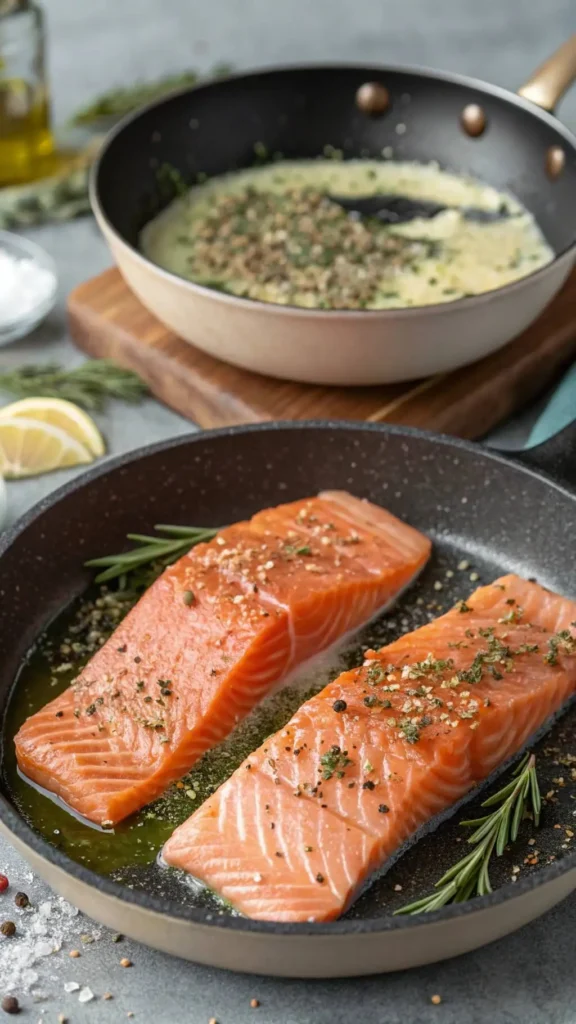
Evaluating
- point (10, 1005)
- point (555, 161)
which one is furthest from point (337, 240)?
point (10, 1005)

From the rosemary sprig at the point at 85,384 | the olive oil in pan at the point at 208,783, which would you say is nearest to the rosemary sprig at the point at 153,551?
the olive oil in pan at the point at 208,783

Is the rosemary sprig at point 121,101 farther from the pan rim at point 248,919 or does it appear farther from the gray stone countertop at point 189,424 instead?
the pan rim at point 248,919

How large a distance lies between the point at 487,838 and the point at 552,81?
7.69 feet

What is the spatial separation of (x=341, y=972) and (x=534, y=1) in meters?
4.91

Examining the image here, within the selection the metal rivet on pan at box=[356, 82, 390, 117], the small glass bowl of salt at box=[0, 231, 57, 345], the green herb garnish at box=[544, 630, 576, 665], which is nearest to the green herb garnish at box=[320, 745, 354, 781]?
the green herb garnish at box=[544, 630, 576, 665]

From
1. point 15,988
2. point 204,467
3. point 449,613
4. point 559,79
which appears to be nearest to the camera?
point 15,988

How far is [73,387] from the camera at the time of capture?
3.60 meters

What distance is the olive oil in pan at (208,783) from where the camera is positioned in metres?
2.20

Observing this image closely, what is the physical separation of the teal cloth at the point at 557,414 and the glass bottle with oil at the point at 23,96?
219cm

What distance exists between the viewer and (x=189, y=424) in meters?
3.55

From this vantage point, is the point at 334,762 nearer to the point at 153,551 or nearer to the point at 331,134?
the point at 153,551

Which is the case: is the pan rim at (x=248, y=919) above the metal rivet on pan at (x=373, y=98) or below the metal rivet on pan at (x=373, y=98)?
below

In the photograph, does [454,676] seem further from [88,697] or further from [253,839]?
[88,697]

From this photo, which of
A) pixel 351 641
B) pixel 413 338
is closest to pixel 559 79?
pixel 413 338
